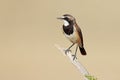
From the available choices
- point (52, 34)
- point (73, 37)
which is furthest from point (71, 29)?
point (52, 34)

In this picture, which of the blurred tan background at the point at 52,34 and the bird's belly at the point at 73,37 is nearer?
the bird's belly at the point at 73,37

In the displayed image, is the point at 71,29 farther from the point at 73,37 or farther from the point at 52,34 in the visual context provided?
the point at 52,34

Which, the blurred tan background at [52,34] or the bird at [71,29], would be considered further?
the blurred tan background at [52,34]

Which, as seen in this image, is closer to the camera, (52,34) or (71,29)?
(71,29)

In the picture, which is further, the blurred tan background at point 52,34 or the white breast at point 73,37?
the blurred tan background at point 52,34

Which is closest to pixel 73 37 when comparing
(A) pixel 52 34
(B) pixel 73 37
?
(B) pixel 73 37

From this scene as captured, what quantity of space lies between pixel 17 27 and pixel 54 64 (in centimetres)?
70

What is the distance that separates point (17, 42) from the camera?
5098 millimetres

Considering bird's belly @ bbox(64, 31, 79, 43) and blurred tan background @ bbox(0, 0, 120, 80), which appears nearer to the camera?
bird's belly @ bbox(64, 31, 79, 43)

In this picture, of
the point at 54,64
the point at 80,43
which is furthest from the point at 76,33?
the point at 54,64

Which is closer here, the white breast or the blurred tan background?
the white breast

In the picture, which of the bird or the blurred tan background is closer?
the bird

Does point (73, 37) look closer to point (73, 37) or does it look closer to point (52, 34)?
point (73, 37)

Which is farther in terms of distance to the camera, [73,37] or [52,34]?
[52,34]
